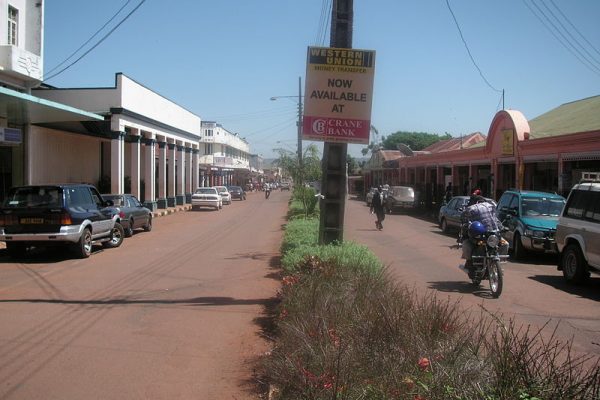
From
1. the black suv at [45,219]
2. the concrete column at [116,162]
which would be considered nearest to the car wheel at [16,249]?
the black suv at [45,219]

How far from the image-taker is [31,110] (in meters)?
18.3

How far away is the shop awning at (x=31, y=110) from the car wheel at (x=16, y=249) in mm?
3951

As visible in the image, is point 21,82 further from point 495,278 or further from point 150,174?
point 495,278

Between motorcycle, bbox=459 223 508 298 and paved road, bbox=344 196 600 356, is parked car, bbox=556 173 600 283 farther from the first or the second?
motorcycle, bbox=459 223 508 298

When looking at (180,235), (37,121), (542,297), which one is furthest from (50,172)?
(542,297)

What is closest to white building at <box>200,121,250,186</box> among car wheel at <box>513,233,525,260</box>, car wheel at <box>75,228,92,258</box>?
car wheel at <box>75,228,92,258</box>

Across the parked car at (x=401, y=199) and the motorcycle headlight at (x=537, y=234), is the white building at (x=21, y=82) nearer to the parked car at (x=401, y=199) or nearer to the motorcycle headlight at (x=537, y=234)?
the motorcycle headlight at (x=537, y=234)

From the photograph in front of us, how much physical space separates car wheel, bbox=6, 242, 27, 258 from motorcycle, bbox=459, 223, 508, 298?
10.4 m

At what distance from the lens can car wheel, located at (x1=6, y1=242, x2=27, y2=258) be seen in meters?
13.9

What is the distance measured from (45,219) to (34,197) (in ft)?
2.30

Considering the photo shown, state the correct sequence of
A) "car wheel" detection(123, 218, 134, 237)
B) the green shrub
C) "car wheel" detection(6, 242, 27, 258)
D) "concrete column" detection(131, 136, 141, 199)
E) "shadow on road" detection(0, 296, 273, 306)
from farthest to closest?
1. "concrete column" detection(131, 136, 141, 199)
2. "car wheel" detection(123, 218, 134, 237)
3. "car wheel" detection(6, 242, 27, 258)
4. "shadow on road" detection(0, 296, 273, 306)
5. the green shrub

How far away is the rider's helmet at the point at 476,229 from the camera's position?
1016 centimetres

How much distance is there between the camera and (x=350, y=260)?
7.87 m

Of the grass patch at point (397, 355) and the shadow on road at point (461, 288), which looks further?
the shadow on road at point (461, 288)
